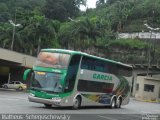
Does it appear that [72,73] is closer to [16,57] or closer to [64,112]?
[64,112]

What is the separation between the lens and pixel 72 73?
82.7ft

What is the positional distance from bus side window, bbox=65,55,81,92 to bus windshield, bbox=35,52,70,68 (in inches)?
14.6

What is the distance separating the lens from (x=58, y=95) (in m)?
24.5

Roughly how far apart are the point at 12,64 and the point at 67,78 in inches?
1475

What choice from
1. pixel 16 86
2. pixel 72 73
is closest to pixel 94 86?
pixel 72 73

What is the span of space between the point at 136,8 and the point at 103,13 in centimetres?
962

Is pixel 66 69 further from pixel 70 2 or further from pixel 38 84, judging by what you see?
pixel 70 2

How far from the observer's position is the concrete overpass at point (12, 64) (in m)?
55.9

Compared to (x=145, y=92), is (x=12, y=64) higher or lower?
higher

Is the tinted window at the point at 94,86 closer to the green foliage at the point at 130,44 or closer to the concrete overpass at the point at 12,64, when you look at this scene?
the concrete overpass at the point at 12,64

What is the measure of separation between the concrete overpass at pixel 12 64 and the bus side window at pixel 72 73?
1192 inches

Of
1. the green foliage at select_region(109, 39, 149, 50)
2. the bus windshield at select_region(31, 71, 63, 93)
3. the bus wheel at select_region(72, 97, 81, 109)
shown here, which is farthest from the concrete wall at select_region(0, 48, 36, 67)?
the green foliage at select_region(109, 39, 149, 50)

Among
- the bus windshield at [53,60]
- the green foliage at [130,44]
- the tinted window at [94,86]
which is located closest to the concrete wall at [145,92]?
the green foliage at [130,44]

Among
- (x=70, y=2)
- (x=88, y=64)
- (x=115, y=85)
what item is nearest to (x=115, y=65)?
(x=115, y=85)
